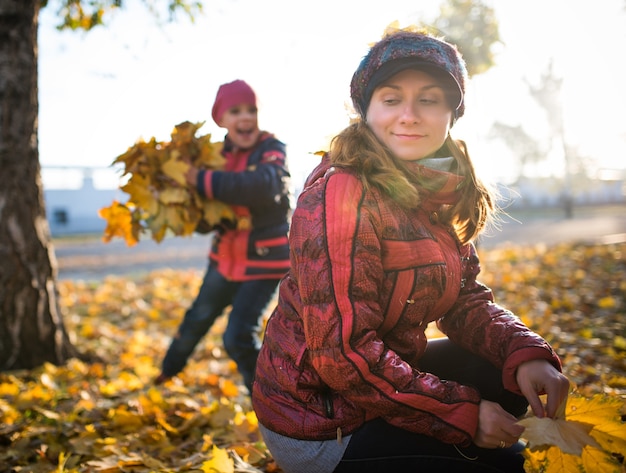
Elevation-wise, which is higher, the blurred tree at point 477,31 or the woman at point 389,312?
the blurred tree at point 477,31

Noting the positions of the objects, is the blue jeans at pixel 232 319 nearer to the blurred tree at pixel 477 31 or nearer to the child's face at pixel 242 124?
the child's face at pixel 242 124

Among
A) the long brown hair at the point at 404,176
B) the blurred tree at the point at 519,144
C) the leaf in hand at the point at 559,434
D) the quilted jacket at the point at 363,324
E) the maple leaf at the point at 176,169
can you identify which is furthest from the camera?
the blurred tree at the point at 519,144

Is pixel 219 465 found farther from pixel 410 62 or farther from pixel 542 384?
pixel 410 62

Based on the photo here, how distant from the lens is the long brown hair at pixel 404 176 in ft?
4.96

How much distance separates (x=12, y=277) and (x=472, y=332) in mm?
2926

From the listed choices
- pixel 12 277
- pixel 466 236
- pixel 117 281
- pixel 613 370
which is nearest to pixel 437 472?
pixel 466 236

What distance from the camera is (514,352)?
5.25 feet

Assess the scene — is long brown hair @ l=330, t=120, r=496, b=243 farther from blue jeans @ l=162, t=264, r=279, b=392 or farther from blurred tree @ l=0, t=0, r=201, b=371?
blurred tree @ l=0, t=0, r=201, b=371

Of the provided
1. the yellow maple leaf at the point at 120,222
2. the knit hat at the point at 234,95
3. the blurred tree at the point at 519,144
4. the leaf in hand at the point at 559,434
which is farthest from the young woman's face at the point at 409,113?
the blurred tree at the point at 519,144

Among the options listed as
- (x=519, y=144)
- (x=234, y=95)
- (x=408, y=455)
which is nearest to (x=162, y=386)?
(x=234, y=95)

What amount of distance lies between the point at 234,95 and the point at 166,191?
25.1 inches

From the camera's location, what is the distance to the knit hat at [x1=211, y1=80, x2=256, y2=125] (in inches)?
117

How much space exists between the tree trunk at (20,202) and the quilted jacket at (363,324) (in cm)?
248

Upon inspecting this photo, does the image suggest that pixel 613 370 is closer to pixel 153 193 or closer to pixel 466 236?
pixel 466 236
